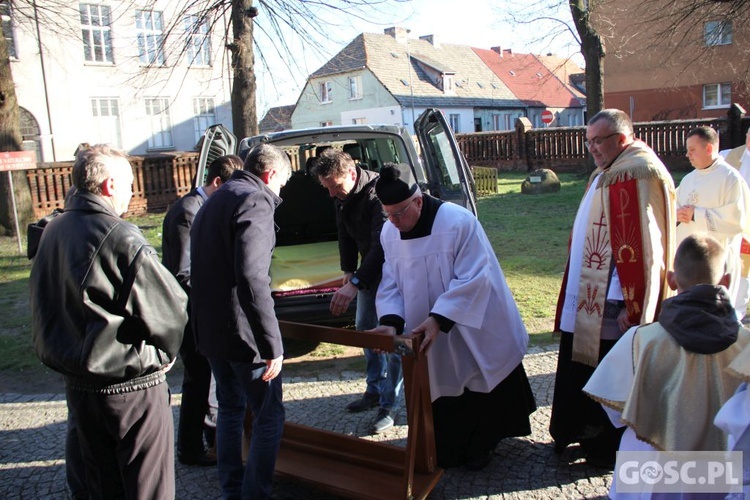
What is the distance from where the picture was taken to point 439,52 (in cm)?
4712

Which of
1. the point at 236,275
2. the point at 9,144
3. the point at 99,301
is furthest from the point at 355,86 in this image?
the point at 99,301

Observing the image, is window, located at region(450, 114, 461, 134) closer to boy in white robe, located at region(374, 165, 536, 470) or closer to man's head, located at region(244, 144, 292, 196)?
boy in white robe, located at region(374, 165, 536, 470)

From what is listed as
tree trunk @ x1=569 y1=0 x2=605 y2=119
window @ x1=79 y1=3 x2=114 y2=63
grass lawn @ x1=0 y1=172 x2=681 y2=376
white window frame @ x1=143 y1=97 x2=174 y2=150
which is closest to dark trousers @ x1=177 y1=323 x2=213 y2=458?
grass lawn @ x1=0 y1=172 x2=681 y2=376

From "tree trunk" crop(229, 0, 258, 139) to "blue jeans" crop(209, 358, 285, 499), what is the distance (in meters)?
7.69

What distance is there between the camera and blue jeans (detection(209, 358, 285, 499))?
10.4 feet

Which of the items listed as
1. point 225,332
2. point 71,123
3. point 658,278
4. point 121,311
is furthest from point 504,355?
point 71,123

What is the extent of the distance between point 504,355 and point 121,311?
2060mm

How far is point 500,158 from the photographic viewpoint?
1027 inches

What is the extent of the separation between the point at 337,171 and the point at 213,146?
244 cm

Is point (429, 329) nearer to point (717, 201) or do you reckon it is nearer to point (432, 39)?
point (717, 201)

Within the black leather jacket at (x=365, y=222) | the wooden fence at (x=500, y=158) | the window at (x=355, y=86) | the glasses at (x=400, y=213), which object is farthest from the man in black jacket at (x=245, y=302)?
the window at (x=355, y=86)

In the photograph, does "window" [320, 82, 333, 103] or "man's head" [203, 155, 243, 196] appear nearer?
"man's head" [203, 155, 243, 196]

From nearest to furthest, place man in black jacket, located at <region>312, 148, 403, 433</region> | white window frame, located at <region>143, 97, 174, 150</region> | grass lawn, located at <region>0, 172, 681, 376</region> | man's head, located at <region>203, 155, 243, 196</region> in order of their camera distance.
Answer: man's head, located at <region>203, 155, 243, 196</region> < man in black jacket, located at <region>312, 148, 403, 433</region> < grass lawn, located at <region>0, 172, 681, 376</region> < white window frame, located at <region>143, 97, 174, 150</region>

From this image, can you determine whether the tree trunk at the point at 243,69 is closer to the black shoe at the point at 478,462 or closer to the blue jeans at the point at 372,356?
the blue jeans at the point at 372,356
